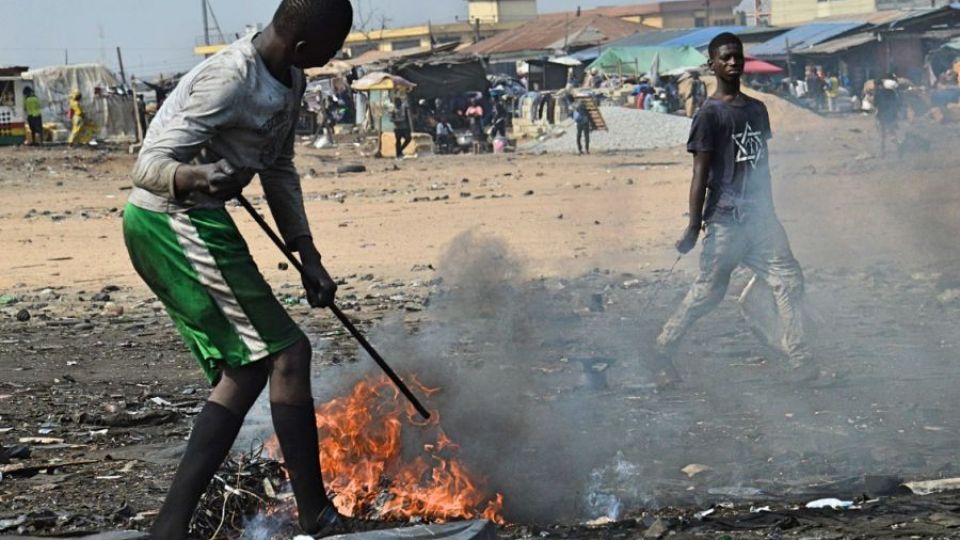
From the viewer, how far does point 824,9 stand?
7238cm

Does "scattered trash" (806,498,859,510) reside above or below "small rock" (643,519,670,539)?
below

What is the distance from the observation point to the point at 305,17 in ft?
12.1

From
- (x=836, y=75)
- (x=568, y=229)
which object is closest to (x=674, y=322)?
(x=568, y=229)

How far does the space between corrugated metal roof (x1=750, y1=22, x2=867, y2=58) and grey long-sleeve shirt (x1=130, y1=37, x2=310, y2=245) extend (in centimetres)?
3985

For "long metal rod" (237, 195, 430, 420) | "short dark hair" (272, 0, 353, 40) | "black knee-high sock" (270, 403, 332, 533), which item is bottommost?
"black knee-high sock" (270, 403, 332, 533)

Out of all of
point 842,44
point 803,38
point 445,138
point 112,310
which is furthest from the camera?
point 803,38

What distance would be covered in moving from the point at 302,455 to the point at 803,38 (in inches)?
1690

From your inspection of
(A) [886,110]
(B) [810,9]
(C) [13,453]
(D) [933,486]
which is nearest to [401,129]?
(A) [886,110]

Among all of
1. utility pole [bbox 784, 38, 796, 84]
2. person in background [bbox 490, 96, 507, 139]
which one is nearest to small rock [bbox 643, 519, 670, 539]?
person in background [bbox 490, 96, 507, 139]

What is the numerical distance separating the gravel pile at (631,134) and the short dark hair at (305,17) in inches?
1011

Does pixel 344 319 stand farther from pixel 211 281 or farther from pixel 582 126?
pixel 582 126

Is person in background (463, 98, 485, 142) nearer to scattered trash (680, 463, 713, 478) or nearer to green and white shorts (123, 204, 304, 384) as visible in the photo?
scattered trash (680, 463, 713, 478)

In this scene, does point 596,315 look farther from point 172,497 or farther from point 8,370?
point 172,497

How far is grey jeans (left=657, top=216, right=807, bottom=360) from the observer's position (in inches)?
258
